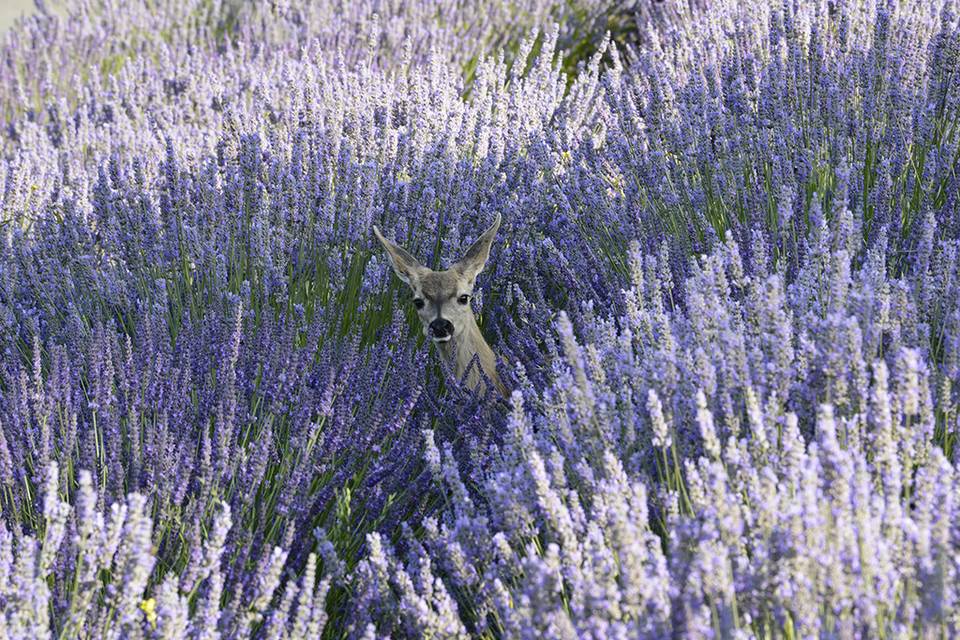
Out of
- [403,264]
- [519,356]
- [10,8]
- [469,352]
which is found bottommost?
[469,352]

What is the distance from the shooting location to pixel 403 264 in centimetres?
361

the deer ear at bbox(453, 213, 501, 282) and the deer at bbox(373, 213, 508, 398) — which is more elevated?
the deer ear at bbox(453, 213, 501, 282)

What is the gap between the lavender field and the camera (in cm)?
173

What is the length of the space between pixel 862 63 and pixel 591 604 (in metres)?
2.60

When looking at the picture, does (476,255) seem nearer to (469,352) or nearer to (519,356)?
(469,352)

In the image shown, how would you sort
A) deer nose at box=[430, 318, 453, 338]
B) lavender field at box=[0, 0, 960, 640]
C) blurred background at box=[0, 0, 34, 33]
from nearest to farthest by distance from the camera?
lavender field at box=[0, 0, 960, 640] → deer nose at box=[430, 318, 453, 338] → blurred background at box=[0, 0, 34, 33]

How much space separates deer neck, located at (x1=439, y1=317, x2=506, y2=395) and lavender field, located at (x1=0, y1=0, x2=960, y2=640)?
2.9 inches

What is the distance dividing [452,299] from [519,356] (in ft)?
1.34

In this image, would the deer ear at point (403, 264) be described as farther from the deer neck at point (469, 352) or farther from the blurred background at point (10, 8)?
the blurred background at point (10, 8)

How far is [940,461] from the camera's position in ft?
5.66

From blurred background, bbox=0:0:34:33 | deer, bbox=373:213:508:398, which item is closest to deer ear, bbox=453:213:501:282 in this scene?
deer, bbox=373:213:508:398

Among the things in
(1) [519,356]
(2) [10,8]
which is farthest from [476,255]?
(2) [10,8]

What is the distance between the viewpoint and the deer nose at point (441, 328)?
3480 mm

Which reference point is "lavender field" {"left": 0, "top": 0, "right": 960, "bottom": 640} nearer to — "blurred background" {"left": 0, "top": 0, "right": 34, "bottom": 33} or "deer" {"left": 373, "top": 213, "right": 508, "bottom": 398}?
"deer" {"left": 373, "top": 213, "right": 508, "bottom": 398}
